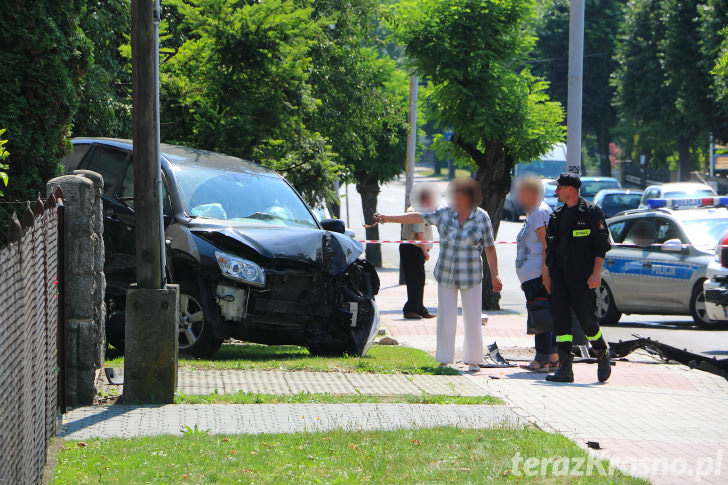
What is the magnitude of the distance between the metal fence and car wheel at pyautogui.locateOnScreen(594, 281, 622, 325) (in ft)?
34.3

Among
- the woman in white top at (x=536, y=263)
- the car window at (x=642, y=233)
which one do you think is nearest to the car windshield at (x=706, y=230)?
the car window at (x=642, y=233)

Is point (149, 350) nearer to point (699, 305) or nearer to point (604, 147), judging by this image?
point (699, 305)

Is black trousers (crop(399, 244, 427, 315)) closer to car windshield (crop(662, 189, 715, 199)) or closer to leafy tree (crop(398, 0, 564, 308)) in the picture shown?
leafy tree (crop(398, 0, 564, 308))

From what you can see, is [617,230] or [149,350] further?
[617,230]

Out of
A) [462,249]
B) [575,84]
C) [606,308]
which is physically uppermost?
[575,84]

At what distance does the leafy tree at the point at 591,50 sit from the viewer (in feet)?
212

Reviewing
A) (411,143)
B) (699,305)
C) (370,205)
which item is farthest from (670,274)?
(370,205)

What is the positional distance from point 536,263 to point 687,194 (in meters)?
25.7

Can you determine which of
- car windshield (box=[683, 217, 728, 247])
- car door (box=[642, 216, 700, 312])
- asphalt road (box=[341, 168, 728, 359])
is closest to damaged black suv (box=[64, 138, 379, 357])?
asphalt road (box=[341, 168, 728, 359])

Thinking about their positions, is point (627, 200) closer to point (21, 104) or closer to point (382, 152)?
point (382, 152)

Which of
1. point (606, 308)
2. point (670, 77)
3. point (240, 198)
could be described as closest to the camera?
point (240, 198)

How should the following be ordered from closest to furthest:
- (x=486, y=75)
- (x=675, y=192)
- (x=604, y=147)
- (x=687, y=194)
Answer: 1. (x=486, y=75)
2. (x=675, y=192)
3. (x=687, y=194)
4. (x=604, y=147)

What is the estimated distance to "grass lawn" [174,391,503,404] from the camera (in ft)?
25.5

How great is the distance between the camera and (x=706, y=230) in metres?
15.0
